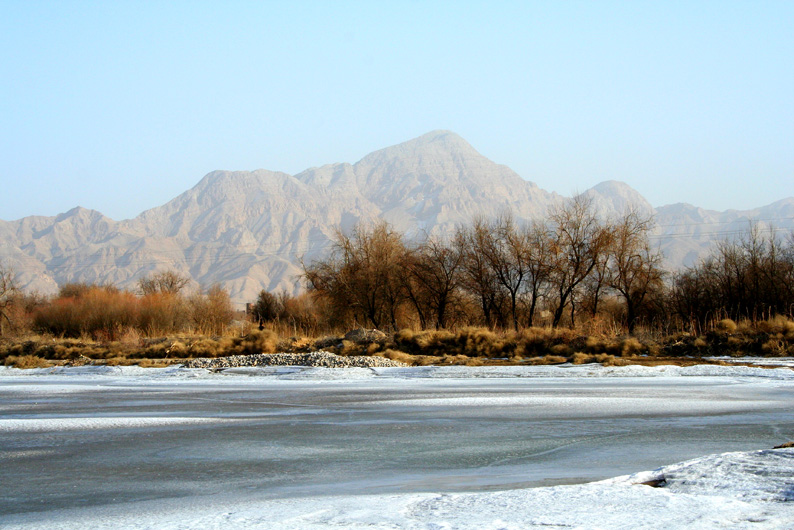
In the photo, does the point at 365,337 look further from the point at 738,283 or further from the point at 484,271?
the point at 738,283

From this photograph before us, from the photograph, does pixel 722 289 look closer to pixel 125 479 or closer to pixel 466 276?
pixel 466 276

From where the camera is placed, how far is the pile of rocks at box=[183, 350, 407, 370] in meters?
22.0

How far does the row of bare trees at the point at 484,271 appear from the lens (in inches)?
1711

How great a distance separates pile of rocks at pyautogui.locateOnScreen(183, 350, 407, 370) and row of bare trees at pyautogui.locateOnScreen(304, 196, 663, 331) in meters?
19.3

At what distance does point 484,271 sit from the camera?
4388 cm

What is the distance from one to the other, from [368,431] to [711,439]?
171 inches

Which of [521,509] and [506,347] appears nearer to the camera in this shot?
[521,509]

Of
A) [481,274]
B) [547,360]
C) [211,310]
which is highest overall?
[481,274]

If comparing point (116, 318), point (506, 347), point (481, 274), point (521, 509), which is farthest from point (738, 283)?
point (521, 509)

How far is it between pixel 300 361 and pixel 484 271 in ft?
73.9

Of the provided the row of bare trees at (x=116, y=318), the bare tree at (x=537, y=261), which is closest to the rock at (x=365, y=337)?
the row of bare trees at (x=116, y=318)

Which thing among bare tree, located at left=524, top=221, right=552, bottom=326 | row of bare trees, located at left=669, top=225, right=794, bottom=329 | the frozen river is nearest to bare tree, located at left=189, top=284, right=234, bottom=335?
bare tree, located at left=524, top=221, right=552, bottom=326

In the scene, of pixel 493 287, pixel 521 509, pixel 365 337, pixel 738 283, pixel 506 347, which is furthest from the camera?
pixel 738 283

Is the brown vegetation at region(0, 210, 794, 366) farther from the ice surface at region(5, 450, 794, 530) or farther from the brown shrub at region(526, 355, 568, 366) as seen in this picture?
the ice surface at region(5, 450, 794, 530)
